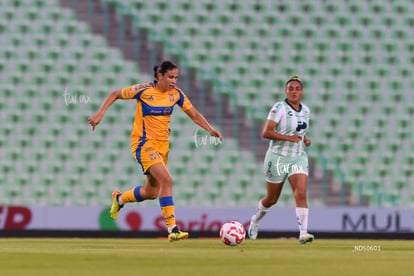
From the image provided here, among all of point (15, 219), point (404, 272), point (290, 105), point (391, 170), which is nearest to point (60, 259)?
point (404, 272)

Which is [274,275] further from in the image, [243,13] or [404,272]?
[243,13]

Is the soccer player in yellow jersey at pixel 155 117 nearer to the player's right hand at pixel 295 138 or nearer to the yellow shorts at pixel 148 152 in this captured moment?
the yellow shorts at pixel 148 152

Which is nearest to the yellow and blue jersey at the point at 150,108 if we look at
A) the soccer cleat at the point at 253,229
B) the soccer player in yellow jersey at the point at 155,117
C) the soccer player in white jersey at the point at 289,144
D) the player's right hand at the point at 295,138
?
the soccer player in yellow jersey at the point at 155,117

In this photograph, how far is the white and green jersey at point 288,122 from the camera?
37.0 feet

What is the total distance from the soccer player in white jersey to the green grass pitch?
98 cm

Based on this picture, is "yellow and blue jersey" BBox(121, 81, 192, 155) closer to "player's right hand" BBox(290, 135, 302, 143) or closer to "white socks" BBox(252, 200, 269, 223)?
"player's right hand" BBox(290, 135, 302, 143)

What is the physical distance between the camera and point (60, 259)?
836 cm

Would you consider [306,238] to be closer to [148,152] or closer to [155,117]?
[148,152]

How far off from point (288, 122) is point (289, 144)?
0.26 metres

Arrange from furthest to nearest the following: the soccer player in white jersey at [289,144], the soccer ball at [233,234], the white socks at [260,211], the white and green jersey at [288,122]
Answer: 1. the white socks at [260,211]
2. the white and green jersey at [288,122]
3. the soccer player in white jersey at [289,144]
4. the soccer ball at [233,234]

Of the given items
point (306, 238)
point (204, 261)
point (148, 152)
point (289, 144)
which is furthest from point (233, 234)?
point (204, 261)

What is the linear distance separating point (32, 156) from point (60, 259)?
813 cm

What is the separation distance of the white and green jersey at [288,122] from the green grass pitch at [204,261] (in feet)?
Answer: 4.48

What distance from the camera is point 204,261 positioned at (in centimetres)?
811
